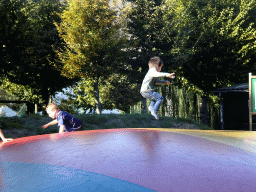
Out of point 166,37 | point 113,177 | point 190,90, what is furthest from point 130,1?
point 113,177

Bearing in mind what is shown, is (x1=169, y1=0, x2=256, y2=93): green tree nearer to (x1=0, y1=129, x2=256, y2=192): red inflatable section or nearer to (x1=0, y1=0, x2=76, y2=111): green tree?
(x1=0, y1=0, x2=76, y2=111): green tree

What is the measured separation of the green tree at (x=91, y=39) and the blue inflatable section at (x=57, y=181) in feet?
49.6

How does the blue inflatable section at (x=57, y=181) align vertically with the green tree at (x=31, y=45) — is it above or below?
below

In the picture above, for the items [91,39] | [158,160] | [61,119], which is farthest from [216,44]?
[158,160]

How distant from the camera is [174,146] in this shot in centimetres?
388

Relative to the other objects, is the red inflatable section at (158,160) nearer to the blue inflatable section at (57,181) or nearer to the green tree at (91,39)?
the blue inflatable section at (57,181)

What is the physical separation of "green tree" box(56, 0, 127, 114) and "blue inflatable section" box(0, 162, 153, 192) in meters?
15.1

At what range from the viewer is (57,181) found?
8.64 ft

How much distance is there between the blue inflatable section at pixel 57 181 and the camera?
2471 mm

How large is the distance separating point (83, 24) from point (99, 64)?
290 centimetres

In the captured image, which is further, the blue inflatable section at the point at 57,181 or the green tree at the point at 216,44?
the green tree at the point at 216,44

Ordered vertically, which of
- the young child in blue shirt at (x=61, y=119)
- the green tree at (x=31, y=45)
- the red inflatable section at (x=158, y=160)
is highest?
the green tree at (x=31, y=45)

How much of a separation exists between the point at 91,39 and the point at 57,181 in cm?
1589

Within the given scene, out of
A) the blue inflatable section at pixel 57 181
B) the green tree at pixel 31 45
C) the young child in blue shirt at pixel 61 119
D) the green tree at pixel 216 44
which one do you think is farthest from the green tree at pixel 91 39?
the blue inflatable section at pixel 57 181
